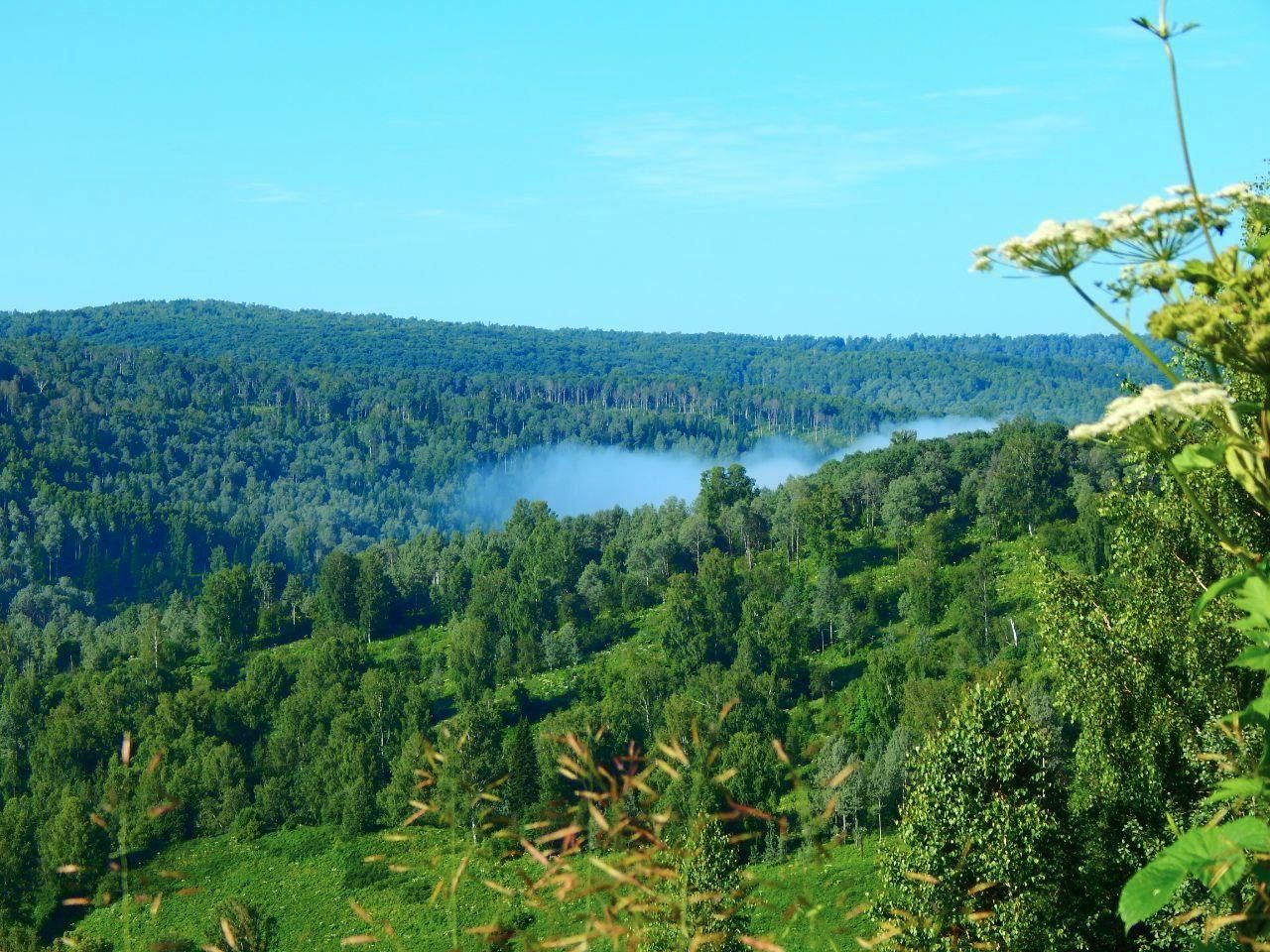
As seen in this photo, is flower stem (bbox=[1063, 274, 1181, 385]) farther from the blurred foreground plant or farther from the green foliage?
the green foliage

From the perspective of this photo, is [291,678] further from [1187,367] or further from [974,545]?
[1187,367]

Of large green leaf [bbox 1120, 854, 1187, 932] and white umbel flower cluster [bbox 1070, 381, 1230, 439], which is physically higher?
white umbel flower cluster [bbox 1070, 381, 1230, 439]

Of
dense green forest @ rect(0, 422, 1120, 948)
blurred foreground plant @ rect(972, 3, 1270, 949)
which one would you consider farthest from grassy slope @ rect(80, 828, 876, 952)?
blurred foreground plant @ rect(972, 3, 1270, 949)

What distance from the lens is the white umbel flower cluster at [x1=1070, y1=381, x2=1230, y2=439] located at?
4730mm

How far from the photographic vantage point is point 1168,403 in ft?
15.8

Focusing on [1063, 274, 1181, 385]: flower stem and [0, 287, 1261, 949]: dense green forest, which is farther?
→ [0, 287, 1261, 949]: dense green forest

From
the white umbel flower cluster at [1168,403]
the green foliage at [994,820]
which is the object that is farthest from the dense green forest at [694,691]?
the white umbel flower cluster at [1168,403]

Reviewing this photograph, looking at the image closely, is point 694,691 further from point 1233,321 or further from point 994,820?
point 1233,321

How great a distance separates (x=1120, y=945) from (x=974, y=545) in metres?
98.8

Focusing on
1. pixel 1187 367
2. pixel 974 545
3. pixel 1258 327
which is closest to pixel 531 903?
pixel 1258 327

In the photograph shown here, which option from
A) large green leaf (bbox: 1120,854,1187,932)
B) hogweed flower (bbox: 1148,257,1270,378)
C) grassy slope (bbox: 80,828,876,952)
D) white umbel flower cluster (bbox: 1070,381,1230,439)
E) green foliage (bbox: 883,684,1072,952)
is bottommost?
grassy slope (bbox: 80,828,876,952)

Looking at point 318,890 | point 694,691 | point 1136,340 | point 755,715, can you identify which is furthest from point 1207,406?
point 694,691

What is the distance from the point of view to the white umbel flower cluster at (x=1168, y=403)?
473 cm

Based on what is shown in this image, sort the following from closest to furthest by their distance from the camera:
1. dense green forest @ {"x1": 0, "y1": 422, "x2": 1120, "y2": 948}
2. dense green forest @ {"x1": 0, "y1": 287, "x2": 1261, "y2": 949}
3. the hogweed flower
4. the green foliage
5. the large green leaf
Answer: the large green leaf → the hogweed flower → dense green forest @ {"x1": 0, "y1": 287, "x2": 1261, "y2": 949} → the green foliage → dense green forest @ {"x1": 0, "y1": 422, "x2": 1120, "y2": 948}
